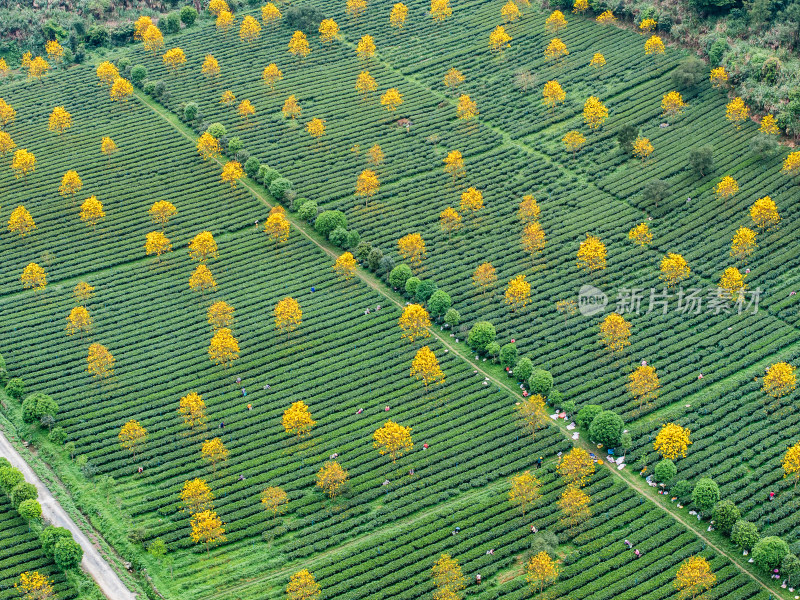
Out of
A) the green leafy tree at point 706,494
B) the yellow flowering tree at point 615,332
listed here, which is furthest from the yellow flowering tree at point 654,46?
the green leafy tree at point 706,494

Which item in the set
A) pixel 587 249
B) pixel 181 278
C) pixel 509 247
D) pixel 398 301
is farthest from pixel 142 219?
pixel 587 249

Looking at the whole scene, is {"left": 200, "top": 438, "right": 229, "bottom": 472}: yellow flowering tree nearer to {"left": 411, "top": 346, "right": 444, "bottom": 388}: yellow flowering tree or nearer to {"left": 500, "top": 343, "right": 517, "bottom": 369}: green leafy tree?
{"left": 411, "top": 346, "right": 444, "bottom": 388}: yellow flowering tree

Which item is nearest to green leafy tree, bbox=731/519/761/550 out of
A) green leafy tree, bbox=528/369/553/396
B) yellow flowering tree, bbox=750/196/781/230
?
green leafy tree, bbox=528/369/553/396

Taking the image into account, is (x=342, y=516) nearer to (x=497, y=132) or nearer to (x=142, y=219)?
(x=142, y=219)

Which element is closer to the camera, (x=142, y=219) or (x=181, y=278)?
(x=181, y=278)

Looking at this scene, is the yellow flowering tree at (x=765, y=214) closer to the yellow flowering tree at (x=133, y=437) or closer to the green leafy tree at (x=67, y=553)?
the yellow flowering tree at (x=133, y=437)
